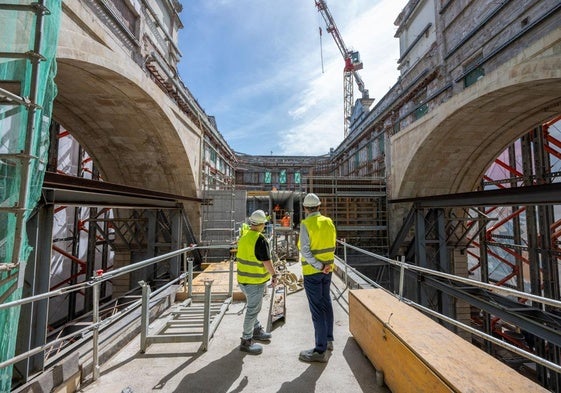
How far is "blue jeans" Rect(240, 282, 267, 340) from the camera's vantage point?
11.7 feet

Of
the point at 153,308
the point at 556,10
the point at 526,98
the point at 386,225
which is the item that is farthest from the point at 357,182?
the point at 153,308

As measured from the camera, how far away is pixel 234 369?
3.17m

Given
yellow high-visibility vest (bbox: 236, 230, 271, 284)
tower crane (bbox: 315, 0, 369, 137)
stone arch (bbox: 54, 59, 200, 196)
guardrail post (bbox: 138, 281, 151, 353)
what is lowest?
guardrail post (bbox: 138, 281, 151, 353)

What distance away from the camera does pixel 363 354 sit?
11.3 ft

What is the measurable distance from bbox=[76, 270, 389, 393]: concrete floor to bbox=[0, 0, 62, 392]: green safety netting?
1.14 meters

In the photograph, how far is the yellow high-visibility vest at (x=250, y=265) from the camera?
3586mm

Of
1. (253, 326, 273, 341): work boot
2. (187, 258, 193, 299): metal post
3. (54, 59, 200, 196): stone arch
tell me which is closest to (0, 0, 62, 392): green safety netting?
(253, 326, 273, 341): work boot

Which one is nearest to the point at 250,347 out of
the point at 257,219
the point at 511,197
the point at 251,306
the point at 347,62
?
the point at 251,306

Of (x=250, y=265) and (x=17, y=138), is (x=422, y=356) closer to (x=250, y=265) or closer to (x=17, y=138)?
(x=250, y=265)

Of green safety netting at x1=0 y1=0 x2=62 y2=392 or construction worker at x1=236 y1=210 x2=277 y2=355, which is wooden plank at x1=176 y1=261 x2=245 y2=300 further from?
green safety netting at x1=0 y1=0 x2=62 y2=392

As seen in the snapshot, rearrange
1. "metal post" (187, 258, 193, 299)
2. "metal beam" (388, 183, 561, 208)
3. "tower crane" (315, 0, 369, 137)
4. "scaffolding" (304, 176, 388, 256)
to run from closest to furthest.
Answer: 1. "metal beam" (388, 183, 561, 208)
2. "metal post" (187, 258, 193, 299)
3. "scaffolding" (304, 176, 388, 256)
4. "tower crane" (315, 0, 369, 137)

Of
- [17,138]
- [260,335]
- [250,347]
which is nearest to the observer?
[17,138]

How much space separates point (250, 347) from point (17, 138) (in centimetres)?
364

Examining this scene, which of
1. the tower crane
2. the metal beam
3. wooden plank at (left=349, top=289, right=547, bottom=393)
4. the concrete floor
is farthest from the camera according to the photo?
the tower crane
